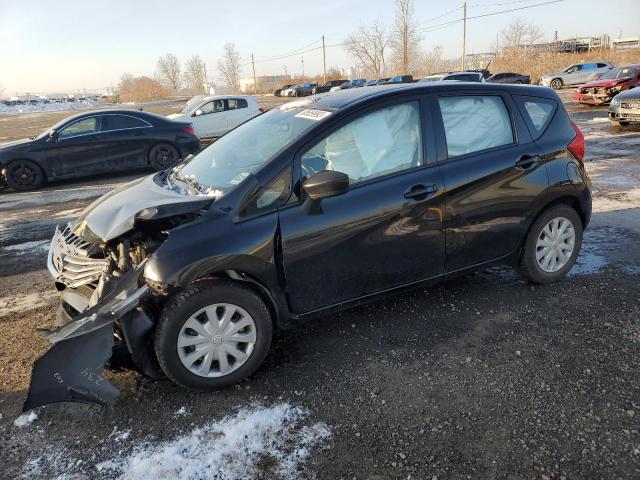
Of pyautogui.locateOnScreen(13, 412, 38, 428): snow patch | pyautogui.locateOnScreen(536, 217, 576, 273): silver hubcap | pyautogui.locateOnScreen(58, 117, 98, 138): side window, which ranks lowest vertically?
pyautogui.locateOnScreen(13, 412, 38, 428): snow patch

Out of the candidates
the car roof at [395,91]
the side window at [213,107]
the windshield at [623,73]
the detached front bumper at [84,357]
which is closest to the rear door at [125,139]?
the side window at [213,107]

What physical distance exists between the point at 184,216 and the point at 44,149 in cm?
831

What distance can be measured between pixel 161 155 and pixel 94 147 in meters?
1.38

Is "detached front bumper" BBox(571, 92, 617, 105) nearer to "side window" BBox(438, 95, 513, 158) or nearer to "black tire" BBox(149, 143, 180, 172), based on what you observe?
"black tire" BBox(149, 143, 180, 172)

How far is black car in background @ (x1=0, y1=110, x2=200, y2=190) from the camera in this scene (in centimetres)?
949

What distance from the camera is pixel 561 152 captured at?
3.96 metres

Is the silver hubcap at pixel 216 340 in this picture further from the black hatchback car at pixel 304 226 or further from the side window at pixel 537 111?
the side window at pixel 537 111

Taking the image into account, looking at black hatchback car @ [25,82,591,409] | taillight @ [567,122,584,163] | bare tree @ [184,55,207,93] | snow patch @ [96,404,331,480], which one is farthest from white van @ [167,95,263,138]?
bare tree @ [184,55,207,93]

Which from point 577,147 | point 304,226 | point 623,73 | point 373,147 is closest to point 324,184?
point 304,226

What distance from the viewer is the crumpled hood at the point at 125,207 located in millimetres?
2904

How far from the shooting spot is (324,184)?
2.93 meters

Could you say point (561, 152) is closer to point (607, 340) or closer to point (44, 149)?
point (607, 340)

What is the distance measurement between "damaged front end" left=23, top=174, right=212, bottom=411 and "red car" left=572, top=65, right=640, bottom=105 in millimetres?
20389

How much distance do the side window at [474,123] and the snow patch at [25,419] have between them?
10.5 ft
